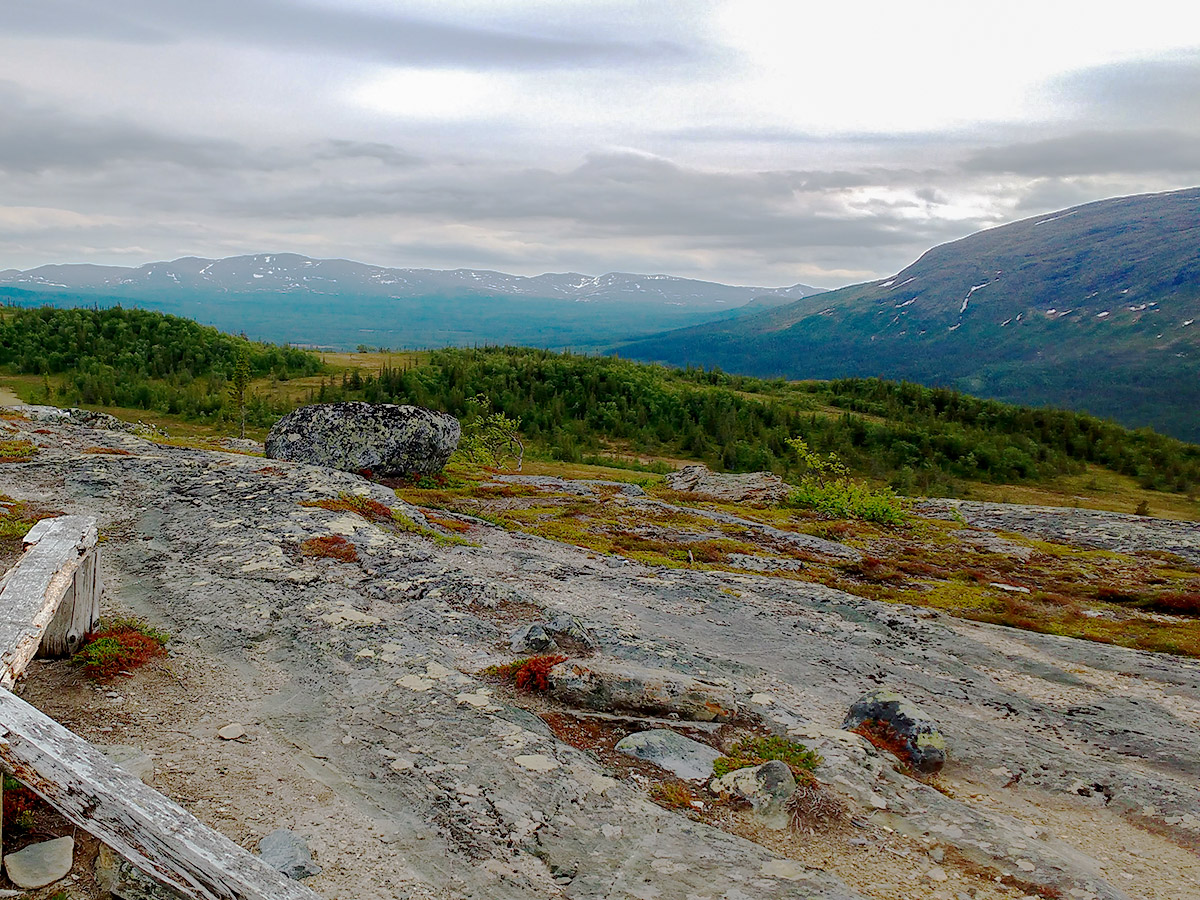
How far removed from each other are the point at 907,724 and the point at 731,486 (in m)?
36.3

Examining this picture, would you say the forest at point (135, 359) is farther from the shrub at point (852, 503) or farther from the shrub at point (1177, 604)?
the shrub at point (1177, 604)

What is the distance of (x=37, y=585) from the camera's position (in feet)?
29.3

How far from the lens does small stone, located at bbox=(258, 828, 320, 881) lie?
6.38 m

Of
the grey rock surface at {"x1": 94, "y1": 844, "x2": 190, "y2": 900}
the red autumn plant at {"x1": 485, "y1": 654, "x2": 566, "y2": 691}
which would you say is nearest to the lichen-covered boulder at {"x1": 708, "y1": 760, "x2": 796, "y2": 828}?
the red autumn plant at {"x1": 485, "y1": 654, "x2": 566, "y2": 691}

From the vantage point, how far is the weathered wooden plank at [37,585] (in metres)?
7.68

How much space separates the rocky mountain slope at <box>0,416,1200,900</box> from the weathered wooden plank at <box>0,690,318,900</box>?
4.92 feet

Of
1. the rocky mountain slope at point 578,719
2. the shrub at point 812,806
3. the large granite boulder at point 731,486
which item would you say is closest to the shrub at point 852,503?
the large granite boulder at point 731,486

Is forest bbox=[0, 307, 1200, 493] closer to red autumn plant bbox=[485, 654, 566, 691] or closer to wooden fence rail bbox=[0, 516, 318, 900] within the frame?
red autumn plant bbox=[485, 654, 566, 691]

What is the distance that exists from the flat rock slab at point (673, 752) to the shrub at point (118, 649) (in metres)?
7.02

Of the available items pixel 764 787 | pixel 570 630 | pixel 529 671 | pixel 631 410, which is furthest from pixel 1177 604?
pixel 631 410

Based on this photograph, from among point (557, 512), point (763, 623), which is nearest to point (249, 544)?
point (763, 623)

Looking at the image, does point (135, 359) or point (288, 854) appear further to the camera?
point (135, 359)

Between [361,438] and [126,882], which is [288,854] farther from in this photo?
[361,438]

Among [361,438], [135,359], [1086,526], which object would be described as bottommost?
[1086,526]
